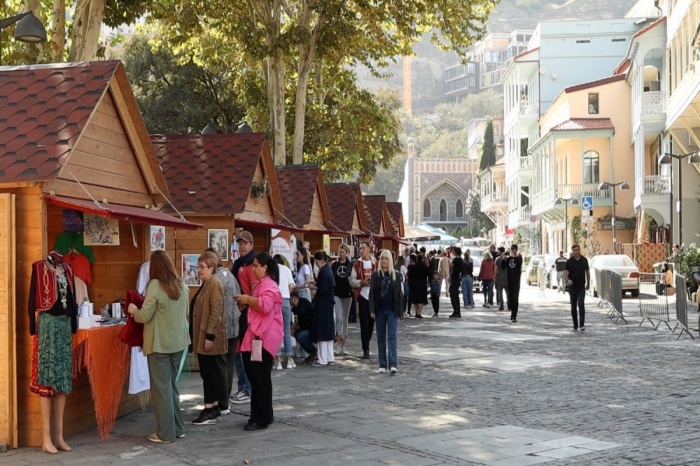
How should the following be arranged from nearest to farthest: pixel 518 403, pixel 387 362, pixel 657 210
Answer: pixel 518 403 < pixel 387 362 < pixel 657 210

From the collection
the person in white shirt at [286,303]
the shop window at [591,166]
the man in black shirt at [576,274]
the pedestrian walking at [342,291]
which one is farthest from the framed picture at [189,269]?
the shop window at [591,166]

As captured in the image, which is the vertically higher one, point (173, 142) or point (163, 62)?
Result: point (163, 62)

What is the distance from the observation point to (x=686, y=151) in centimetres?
3844

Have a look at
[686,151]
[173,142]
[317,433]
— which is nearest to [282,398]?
[317,433]

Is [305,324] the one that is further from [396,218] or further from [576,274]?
[396,218]

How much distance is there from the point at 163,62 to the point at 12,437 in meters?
35.3

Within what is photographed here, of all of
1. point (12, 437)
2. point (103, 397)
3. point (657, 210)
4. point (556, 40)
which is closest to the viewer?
point (12, 437)

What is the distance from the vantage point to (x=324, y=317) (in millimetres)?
15664

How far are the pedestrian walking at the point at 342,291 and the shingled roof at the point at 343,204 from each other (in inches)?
402

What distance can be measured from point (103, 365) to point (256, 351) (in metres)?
1.58

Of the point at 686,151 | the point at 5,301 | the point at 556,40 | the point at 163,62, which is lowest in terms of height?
the point at 5,301

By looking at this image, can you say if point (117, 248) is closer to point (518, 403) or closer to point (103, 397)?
point (103, 397)

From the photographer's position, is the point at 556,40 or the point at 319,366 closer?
the point at 319,366

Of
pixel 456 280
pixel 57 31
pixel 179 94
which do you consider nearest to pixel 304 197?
pixel 456 280
